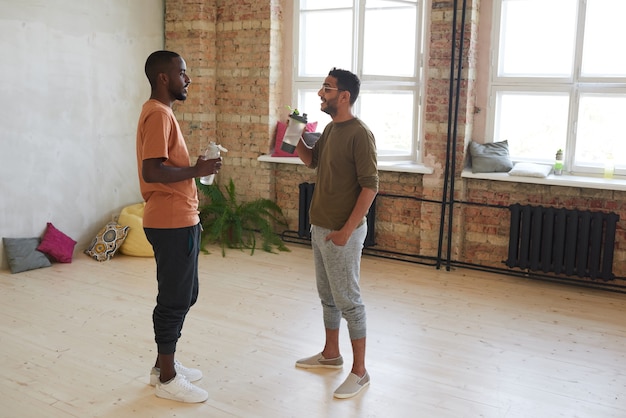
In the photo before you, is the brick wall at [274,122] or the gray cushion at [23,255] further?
the brick wall at [274,122]

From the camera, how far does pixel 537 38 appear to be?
586 centimetres

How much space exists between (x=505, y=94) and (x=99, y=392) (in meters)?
4.33

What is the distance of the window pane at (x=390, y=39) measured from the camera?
20.9ft

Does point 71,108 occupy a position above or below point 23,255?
above

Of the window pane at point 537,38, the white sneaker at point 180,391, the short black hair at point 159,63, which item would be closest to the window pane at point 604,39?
the window pane at point 537,38

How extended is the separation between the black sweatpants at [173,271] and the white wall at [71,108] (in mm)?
3143

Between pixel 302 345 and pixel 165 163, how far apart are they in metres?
1.63

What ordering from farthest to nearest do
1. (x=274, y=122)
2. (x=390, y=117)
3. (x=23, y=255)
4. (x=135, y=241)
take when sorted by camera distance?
1. (x=274, y=122)
2. (x=390, y=117)
3. (x=135, y=241)
4. (x=23, y=255)

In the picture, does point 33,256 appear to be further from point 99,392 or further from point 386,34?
point 386,34

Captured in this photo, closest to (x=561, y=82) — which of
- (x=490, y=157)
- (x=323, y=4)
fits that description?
(x=490, y=157)

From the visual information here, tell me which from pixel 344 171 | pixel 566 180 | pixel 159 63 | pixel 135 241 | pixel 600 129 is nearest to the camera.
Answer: pixel 159 63

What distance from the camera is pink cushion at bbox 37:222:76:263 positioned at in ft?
19.5

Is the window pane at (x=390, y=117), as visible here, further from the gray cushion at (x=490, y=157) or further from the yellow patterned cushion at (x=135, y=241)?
the yellow patterned cushion at (x=135, y=241)

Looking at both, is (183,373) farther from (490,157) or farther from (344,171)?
(490,157)
